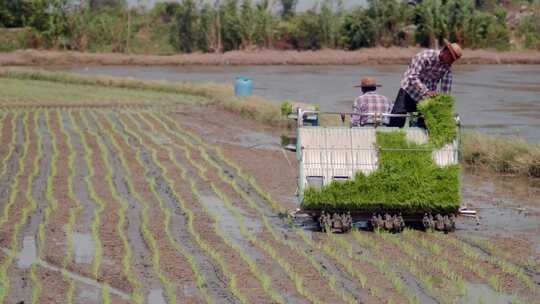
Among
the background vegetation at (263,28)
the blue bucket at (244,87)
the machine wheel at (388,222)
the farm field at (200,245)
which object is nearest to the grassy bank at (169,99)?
the blue bucket at (244,87)

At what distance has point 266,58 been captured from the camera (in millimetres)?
42719

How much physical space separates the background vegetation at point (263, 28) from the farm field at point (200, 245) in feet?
106

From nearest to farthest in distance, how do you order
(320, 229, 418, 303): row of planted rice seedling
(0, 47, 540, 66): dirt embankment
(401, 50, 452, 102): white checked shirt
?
(320, 229, 418, 303): row of planted rice seedling, (401, 50, 452, 102): white checked shirt, (0, 47, 540, 66): dirt embankment

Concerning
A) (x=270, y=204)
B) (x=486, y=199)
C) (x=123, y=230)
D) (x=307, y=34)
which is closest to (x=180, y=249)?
(x=123, y=230)

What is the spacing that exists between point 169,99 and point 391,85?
7.02 meters

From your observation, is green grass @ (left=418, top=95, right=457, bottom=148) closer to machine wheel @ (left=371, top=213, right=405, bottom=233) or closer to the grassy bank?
machine wheel @ (left=371, top=213, right=405, bottom=233)

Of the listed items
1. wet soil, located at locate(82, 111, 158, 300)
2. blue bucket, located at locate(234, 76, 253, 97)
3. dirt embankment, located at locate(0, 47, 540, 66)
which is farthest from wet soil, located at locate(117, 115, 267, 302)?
dirt embankment, located at locate(0, 47, 540, 66)

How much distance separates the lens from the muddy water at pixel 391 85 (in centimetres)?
1783

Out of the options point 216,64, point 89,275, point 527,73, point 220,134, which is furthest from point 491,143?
point 216,64

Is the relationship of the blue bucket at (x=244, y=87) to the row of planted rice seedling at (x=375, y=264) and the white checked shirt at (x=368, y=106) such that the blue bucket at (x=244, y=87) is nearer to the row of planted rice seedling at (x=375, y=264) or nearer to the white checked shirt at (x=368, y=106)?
the white checked shirt at (x=368, y=106)

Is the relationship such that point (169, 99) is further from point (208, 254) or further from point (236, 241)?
point (208, 254)

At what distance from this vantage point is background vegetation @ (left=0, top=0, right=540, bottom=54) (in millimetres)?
43906

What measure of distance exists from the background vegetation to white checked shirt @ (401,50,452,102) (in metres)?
35.6

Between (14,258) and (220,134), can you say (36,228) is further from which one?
(220,134)
